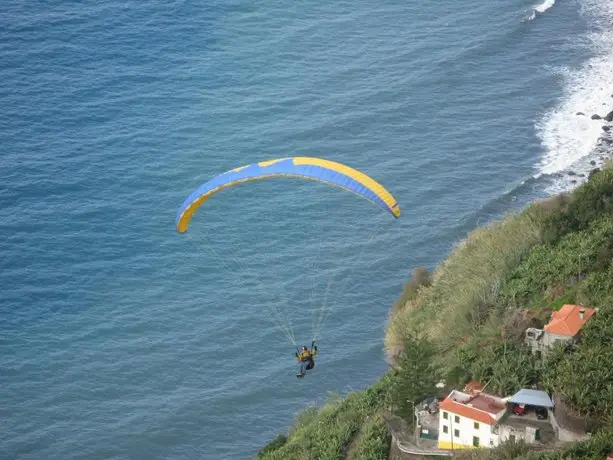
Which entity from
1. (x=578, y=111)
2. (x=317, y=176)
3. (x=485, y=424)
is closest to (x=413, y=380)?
(x=485, y=424)

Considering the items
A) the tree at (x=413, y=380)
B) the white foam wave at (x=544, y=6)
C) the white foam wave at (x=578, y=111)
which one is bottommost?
the tree at (x=413, y=380)

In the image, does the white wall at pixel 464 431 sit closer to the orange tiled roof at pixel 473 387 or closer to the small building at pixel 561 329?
the orange tiled roof at pixel 473 387

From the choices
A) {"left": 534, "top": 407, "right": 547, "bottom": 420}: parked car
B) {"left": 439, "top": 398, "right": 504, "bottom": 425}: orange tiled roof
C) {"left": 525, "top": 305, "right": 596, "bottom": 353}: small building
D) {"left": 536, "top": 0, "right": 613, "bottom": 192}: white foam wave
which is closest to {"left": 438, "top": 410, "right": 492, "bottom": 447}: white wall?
{"left": 439, "top": 398, "right": 504, "bottom": 425}: orange tiled roof

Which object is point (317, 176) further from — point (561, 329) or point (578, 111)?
point (578, 111)

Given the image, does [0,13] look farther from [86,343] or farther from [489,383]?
[489,383]

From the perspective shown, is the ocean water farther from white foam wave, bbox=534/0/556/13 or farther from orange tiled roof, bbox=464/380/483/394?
orange tiled roof, bbox=464/380/483/394

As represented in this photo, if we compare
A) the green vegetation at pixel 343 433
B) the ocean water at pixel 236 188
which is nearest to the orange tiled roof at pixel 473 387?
the green vegetation at pixel 343 433
